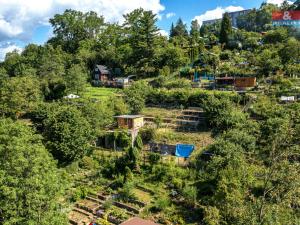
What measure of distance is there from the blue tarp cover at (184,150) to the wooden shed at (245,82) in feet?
43.2

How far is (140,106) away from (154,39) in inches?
680

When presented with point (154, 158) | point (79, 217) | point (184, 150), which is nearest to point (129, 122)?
point (154, 158)

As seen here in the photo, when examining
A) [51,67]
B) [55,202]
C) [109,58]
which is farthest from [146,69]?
[55,202]

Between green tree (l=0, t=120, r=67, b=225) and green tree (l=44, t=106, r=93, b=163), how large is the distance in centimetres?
776

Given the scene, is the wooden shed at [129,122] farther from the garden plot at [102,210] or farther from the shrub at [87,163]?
the garden plot at [102,210]

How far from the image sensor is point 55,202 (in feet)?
45.4

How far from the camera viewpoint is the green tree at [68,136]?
73.6 ft

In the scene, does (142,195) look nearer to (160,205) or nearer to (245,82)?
(160,205)

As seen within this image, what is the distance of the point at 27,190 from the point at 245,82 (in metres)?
25.9

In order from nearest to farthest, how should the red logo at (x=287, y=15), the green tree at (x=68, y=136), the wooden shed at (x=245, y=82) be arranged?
the green tree at (x=68, y=136) < the wooden shed at (x=245, y=82) < the red logo at (x=287, y=15)

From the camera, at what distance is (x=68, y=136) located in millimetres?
22516

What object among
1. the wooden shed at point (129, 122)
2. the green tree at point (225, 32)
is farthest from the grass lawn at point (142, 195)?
the green tree at point (225, 32)

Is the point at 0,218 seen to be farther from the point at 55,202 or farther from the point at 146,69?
the point at 146,69

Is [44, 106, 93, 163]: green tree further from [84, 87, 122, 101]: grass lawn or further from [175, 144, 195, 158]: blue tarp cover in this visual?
[84, 87, 122, 101]: grass lawn
